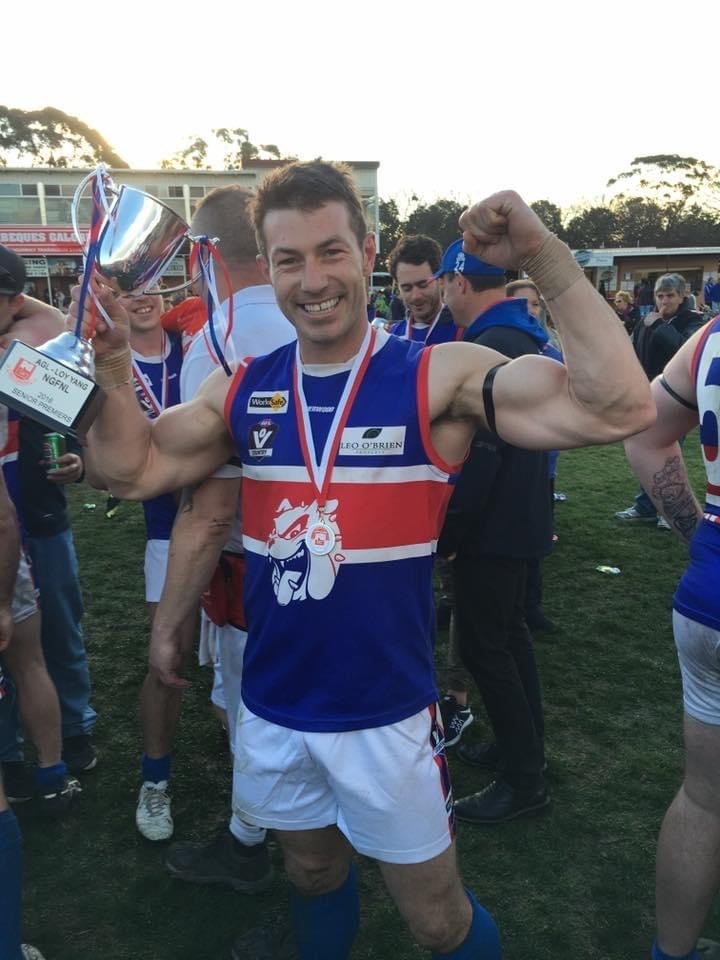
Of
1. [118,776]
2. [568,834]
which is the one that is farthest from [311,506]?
[118,776]

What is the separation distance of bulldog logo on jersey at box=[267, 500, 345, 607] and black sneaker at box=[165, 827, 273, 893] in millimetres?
1460

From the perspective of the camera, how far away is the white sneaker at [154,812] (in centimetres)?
288

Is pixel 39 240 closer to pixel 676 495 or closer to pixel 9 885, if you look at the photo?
pixel 9 885

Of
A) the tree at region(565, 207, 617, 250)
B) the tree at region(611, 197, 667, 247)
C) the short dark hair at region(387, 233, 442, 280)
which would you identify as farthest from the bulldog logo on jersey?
the tree at region(611, 197, 667, 247)

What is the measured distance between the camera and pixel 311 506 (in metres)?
1.66

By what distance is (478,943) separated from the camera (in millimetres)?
1736

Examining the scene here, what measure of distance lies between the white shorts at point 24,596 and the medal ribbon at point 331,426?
1655 mm

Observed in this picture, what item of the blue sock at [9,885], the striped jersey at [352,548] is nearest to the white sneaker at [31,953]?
the blue sock at [9,885]

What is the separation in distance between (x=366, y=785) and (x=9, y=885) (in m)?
1.06

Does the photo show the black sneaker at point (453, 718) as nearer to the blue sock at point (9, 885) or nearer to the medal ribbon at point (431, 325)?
the blue sock at point (9, 885)

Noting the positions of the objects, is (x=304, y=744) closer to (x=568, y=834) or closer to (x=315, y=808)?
(x=315, y=808)

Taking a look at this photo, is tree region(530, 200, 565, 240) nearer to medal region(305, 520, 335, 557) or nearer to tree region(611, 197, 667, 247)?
tree region(611, 197, 667, 247)

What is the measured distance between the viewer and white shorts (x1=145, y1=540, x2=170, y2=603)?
2.91m

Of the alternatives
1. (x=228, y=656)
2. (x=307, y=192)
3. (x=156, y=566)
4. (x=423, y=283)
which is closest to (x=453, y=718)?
(x=228, y=656)
